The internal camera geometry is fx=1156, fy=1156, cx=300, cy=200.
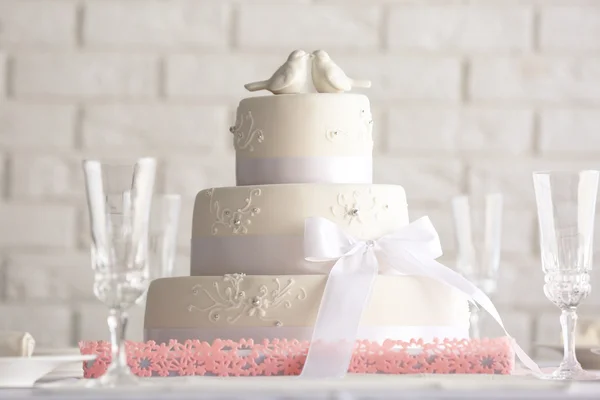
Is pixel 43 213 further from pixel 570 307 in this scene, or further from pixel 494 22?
pixel 570 307

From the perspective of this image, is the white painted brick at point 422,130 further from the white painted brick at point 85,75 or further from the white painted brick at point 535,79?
the white painted brick at point 85,75

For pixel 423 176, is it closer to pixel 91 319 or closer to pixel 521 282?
pixel 521 282

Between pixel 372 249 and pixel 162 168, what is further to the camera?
pixel 162 168

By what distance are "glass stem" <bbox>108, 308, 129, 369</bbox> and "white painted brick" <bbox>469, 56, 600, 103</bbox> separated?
5.74 ft

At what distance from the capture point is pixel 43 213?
8.88 ft

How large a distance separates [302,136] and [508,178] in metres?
1.29

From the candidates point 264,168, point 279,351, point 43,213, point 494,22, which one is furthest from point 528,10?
point 279,351

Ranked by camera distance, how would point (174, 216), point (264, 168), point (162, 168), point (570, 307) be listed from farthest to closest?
1. point (162, 168)
2. point (174, 216)
3. point (264, 168)
4. point (570, 307)

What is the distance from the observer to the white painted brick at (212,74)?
274 cm

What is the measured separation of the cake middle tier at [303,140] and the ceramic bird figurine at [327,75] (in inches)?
1.2

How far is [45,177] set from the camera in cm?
271

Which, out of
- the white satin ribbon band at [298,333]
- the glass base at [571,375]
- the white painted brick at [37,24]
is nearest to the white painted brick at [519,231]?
the white painted brick at [37,24]

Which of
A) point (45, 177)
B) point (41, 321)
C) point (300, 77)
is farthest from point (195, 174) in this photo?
point (300, 77)

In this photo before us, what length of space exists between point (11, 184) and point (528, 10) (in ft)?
4.27
